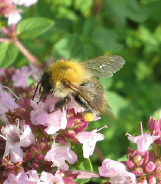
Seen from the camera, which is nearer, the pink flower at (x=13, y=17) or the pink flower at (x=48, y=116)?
the pink flower at (x=48, y=116)

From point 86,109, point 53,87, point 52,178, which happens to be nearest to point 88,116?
point 86,109

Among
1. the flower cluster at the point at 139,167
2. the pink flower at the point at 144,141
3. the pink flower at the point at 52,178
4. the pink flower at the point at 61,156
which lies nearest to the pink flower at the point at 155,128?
the flower cluster at the point at 139,167

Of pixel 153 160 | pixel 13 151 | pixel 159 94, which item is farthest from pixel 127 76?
pixel 13 151

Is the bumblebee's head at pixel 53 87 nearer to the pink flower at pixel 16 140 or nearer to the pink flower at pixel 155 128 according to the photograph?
the pink flower at pixel 16 140

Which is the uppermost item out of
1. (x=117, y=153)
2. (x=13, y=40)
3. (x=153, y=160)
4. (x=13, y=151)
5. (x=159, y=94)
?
(x=13, y=40)

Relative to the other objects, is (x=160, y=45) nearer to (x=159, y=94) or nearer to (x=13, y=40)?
(x=159, y=94)

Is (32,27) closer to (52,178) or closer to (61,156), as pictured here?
(61,156)

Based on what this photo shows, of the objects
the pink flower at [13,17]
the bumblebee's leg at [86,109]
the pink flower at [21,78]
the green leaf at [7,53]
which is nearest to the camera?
the bumblebee's leg at [86,109]
